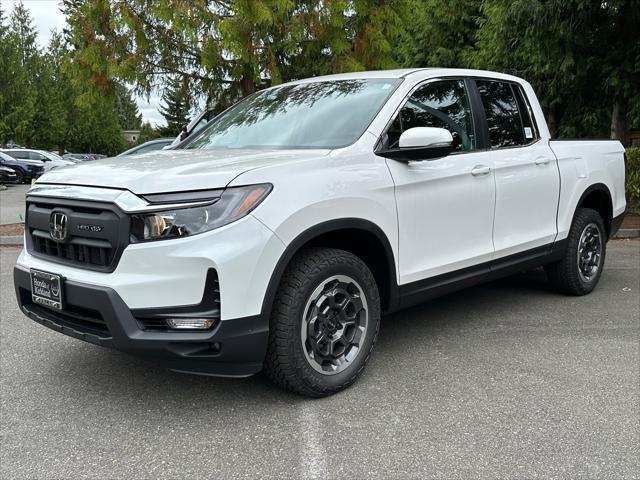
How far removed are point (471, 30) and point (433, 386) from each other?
1852 cm

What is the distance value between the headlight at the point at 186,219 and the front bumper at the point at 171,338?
0.32 m

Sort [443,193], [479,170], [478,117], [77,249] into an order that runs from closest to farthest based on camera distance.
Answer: [77,249]
[443,193]
[479,170]
[478,117]

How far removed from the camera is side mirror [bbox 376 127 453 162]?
3459 mm

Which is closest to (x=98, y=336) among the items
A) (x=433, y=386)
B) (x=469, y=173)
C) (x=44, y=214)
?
(x=44, y=214)

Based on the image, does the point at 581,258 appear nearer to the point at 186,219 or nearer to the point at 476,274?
the point at 476,274

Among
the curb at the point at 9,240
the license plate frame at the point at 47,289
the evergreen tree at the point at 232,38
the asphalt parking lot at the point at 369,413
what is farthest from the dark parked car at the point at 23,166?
the license plate frame at the point at 47,289

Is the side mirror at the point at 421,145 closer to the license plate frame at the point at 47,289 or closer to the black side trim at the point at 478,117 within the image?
the black side trim at the point at 478,117

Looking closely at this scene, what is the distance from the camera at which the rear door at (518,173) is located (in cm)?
441

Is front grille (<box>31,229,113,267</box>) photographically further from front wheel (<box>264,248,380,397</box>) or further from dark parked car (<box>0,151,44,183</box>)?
dark parked car (<box>0,151,44,183</box>)

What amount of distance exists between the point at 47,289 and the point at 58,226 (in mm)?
333

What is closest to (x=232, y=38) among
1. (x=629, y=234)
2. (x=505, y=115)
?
(x=505, y=115)

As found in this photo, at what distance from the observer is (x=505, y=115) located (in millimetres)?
4734

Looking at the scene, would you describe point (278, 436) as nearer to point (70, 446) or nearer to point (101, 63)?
point (70, 446)

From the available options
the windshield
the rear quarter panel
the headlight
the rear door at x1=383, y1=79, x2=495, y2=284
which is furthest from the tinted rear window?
the headlight
